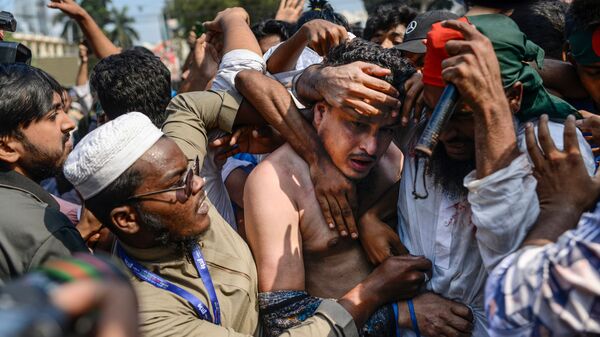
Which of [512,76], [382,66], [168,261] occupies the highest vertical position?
[512,76]

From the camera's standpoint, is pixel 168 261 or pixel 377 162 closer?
pixel 168 261

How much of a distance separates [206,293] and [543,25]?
2.81 meters

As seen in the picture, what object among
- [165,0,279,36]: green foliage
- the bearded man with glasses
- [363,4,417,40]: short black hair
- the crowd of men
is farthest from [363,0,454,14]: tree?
[165,0,279,36]: green foliage

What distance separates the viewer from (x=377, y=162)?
311 centimetres

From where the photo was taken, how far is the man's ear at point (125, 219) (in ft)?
8.67

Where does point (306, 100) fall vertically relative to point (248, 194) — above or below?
above

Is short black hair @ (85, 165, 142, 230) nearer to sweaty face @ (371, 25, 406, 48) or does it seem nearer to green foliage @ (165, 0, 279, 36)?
sweaty face @ (371, 25, 406, 48)

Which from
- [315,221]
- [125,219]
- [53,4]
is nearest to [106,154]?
[125,219]

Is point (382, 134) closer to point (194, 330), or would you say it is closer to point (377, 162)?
point (377, 162)

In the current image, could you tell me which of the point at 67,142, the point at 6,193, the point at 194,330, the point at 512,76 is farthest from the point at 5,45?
the point at 512,76

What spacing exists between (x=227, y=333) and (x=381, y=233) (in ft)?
2.81

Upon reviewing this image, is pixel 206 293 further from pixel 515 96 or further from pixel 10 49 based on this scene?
pixel 10 49

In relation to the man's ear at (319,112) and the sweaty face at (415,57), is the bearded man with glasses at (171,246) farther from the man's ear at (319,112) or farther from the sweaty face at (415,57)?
the sweaty face at (415,57)

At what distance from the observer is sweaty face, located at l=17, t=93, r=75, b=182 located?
3045mm
